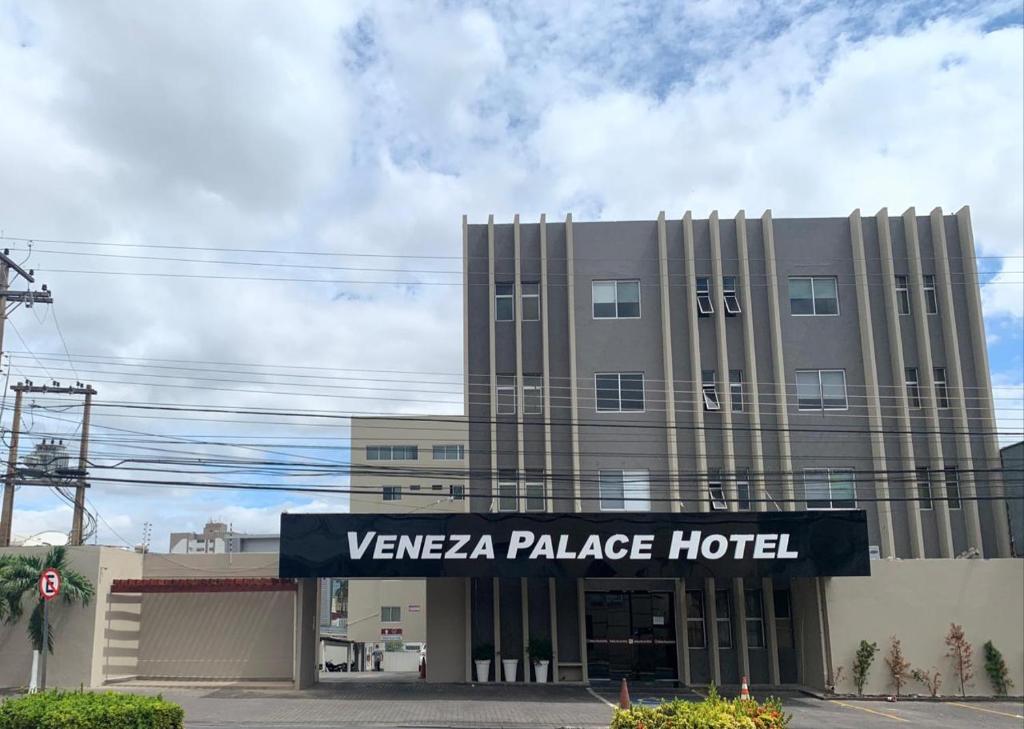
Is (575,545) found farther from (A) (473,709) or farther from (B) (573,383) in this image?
(B) (573,383)

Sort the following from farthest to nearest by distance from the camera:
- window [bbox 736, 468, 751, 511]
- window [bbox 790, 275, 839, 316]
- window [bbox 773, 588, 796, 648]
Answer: window [bbox 790, 275, 839, 316]
window [bbox 736, 468, 751, 511]
window [bbox 773, 588, 796, 648]

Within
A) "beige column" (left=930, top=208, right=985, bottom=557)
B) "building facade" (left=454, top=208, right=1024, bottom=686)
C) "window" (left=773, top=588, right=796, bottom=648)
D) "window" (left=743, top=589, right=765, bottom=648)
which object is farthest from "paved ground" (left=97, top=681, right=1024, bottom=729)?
"beige column" (left=930, top=208, right=985, bottom=557)

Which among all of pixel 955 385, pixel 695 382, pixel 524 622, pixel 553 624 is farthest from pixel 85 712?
pixel 955 385

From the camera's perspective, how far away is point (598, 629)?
28.7 meters

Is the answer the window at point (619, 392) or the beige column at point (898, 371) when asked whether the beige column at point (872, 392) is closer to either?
the beige column at point (898, 371)

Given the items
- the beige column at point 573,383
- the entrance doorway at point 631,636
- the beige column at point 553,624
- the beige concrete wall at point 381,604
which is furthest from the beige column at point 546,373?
the beige concrete wall at point 381,604

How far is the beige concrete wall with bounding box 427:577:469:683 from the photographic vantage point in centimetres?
2795

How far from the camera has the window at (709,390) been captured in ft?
102

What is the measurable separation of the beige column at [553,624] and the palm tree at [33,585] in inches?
487

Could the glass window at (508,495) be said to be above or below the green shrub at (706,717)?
above

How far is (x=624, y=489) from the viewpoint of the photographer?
101 ft

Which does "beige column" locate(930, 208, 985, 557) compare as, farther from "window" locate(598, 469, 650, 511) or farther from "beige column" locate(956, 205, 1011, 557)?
"window" locate(598, 469, 650, 511)

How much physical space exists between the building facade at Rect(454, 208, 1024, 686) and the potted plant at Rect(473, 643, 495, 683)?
0.84 meters

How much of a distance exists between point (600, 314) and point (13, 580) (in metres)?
18.4
